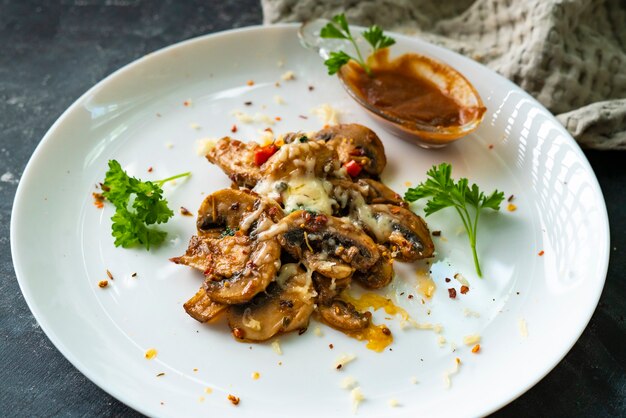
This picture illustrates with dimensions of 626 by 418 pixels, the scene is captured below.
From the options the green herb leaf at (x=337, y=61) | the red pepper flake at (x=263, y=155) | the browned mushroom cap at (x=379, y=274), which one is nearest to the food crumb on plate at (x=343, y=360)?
the browned mushroom cap at (x=379, y=274)

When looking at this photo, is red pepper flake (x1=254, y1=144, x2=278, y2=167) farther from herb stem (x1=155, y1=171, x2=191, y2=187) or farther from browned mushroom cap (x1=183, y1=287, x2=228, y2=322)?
browned mushroom cap (x1=183, y1=287, x2=228, y2=322)

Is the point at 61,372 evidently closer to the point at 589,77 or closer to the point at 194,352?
the point at 194,352

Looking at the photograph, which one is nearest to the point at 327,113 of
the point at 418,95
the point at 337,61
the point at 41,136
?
the point at 337,61

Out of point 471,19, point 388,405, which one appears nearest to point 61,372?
point 388,405

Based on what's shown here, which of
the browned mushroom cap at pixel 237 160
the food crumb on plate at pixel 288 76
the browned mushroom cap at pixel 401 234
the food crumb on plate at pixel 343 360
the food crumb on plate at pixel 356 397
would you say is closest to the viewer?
the food crumb on plate at pixel 356 397

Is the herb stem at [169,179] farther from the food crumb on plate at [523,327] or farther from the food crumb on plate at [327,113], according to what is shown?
the food crumb on plate at [523,327]

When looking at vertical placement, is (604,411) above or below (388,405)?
below

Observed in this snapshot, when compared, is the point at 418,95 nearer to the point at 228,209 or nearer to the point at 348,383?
the point at 228,209
